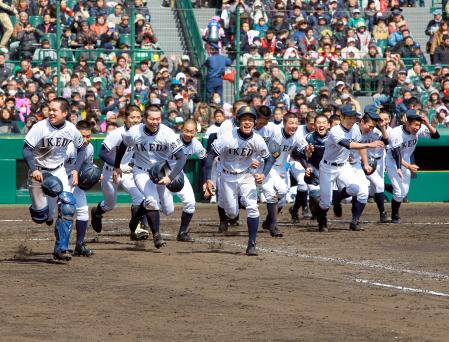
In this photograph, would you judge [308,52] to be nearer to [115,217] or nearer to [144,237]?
[115,217]

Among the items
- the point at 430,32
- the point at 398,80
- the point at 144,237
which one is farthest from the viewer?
the point at 430,32

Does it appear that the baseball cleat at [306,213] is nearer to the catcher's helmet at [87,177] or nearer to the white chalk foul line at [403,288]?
the catcher's helmet at [87,177]

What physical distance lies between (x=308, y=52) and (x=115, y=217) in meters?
6.91

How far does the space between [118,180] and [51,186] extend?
250cm

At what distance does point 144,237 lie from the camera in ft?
49.2

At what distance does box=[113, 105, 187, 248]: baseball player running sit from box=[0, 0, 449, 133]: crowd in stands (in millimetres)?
7386

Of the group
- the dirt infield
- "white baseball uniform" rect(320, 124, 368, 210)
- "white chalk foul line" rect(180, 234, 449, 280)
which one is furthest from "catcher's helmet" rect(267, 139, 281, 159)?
"white chalk foul line" rect(180, 234, 449, 280)

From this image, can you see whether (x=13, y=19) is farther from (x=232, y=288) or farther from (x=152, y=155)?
(x=232, y=288)

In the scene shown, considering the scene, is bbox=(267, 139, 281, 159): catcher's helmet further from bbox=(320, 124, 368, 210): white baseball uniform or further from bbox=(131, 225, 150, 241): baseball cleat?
bbox=(131, 225, 150, 241): baseball cleat

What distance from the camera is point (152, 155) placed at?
45.9 ft

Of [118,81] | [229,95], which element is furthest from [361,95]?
[118,81]

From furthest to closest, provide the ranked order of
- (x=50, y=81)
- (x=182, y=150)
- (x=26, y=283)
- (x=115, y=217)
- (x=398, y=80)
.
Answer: (x=398, y=80) → (x=50, y=81) → (x=115, y=217) → (x=182, y=150) → (x=26, y=283)

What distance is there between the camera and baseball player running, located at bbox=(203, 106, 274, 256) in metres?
13.7

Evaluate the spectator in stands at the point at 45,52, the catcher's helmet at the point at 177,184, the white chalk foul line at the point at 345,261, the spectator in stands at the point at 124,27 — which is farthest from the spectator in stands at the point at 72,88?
the catcher's helmet at the point at 177,184
